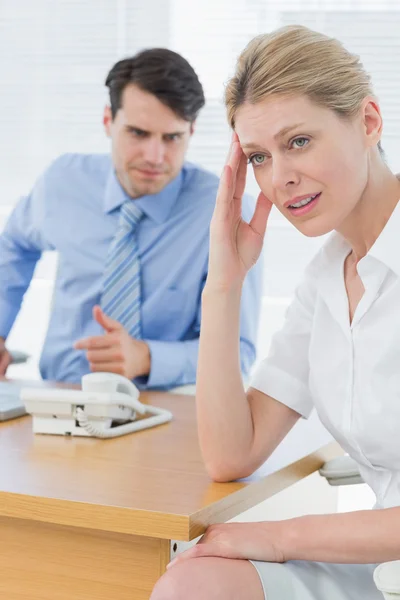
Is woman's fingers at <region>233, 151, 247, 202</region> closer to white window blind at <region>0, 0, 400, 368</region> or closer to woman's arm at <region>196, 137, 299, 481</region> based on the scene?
woman's arm at <region>196, 137, 299, 481</region>

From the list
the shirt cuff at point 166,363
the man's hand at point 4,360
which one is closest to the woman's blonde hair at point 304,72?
the shirt cuff at point 166,363

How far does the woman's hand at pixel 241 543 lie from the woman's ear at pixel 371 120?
61 cm

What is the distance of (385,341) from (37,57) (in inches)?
111

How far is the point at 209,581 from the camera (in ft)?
4.13

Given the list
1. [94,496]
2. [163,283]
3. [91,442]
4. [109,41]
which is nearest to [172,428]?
[91,442]

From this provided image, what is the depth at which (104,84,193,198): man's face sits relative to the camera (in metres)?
2.58

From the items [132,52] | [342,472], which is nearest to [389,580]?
[342,472]

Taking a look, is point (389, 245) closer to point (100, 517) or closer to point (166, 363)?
point (100, 517)

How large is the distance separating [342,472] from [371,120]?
2.20 feet

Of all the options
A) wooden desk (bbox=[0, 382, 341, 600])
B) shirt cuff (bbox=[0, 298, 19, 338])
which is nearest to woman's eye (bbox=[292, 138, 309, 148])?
wooden desk (bbox=[0, 382, 341, 600])

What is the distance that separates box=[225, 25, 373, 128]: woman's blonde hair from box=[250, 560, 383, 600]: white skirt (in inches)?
26.6

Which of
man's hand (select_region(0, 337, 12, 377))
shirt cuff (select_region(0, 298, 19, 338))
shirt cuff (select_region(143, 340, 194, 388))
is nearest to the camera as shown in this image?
shirt cuff (select_region(143, 340, 194, 388))

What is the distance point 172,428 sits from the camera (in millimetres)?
1910

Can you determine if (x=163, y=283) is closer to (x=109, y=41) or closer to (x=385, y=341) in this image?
(x=385, y=341)
